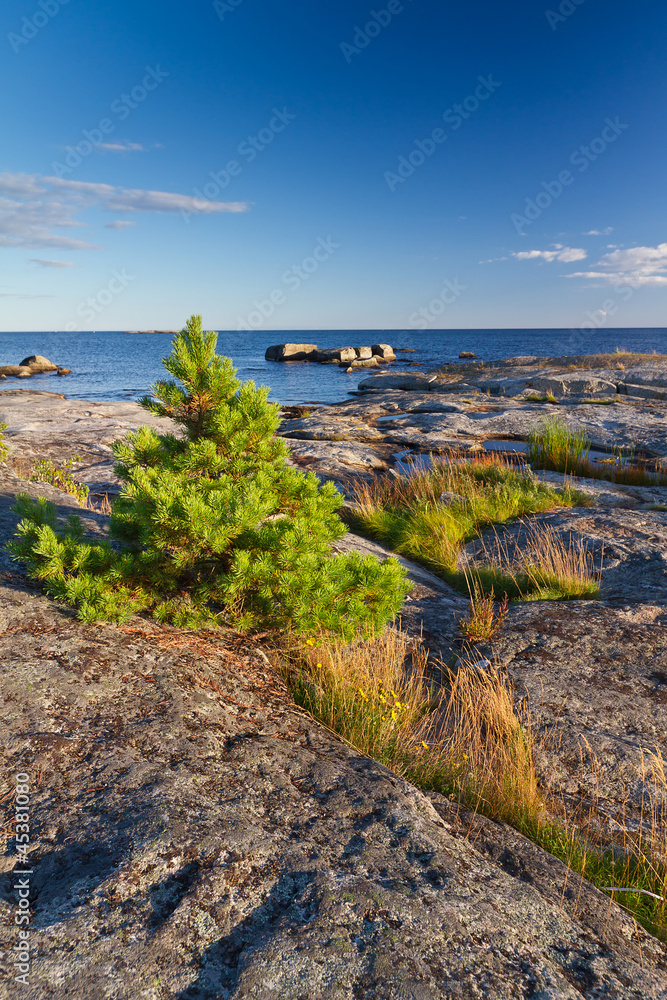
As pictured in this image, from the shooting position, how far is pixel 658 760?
9.28 ft

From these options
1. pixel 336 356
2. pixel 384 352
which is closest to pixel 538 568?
pixel 336 356

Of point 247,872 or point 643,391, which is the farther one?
point 643,391

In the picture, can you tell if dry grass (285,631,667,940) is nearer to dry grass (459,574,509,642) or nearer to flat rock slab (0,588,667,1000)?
flat rock slab (0,588,667,1000)

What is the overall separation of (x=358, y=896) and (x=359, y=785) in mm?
648

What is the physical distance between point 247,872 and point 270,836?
0.62 ft

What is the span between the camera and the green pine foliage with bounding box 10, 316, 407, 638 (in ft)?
10.1

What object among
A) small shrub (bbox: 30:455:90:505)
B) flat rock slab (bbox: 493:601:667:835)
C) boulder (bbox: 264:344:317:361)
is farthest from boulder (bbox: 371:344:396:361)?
flat rock slab (bbox: 493:601:667:835)

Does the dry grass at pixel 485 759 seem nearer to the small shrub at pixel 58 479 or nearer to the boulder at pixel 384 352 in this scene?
the small shrub at pixel 58 479

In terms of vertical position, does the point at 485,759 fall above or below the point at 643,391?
below

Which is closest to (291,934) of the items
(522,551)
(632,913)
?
(632,913)

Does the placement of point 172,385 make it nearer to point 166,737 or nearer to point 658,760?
point 166,737

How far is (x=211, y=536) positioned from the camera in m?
3.05

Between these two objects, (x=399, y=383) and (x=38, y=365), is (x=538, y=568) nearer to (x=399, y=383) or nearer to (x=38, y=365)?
(x=399, y=383)

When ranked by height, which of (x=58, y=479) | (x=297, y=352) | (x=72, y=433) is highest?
(x=297, y=352)
